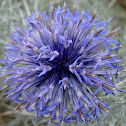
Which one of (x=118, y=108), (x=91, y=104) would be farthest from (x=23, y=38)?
(x=118, y=108)

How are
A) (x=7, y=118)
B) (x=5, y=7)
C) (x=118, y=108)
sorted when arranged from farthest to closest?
1. (x=7, y=118)
2. (x=5, y=7)
3. (x=118, y=108)

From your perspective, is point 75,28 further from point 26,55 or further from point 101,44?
point 26,55

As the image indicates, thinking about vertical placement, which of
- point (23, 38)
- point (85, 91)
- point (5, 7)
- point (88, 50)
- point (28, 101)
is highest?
point (5, 7)

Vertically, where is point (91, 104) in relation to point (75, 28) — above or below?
below

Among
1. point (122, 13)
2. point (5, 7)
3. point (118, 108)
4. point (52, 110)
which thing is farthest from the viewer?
point (122, 13)

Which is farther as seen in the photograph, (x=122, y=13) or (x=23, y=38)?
(x=122, y=13)

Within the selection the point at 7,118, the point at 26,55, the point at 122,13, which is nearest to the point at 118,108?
the point at 26,55

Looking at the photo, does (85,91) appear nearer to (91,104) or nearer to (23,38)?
(91,104)
